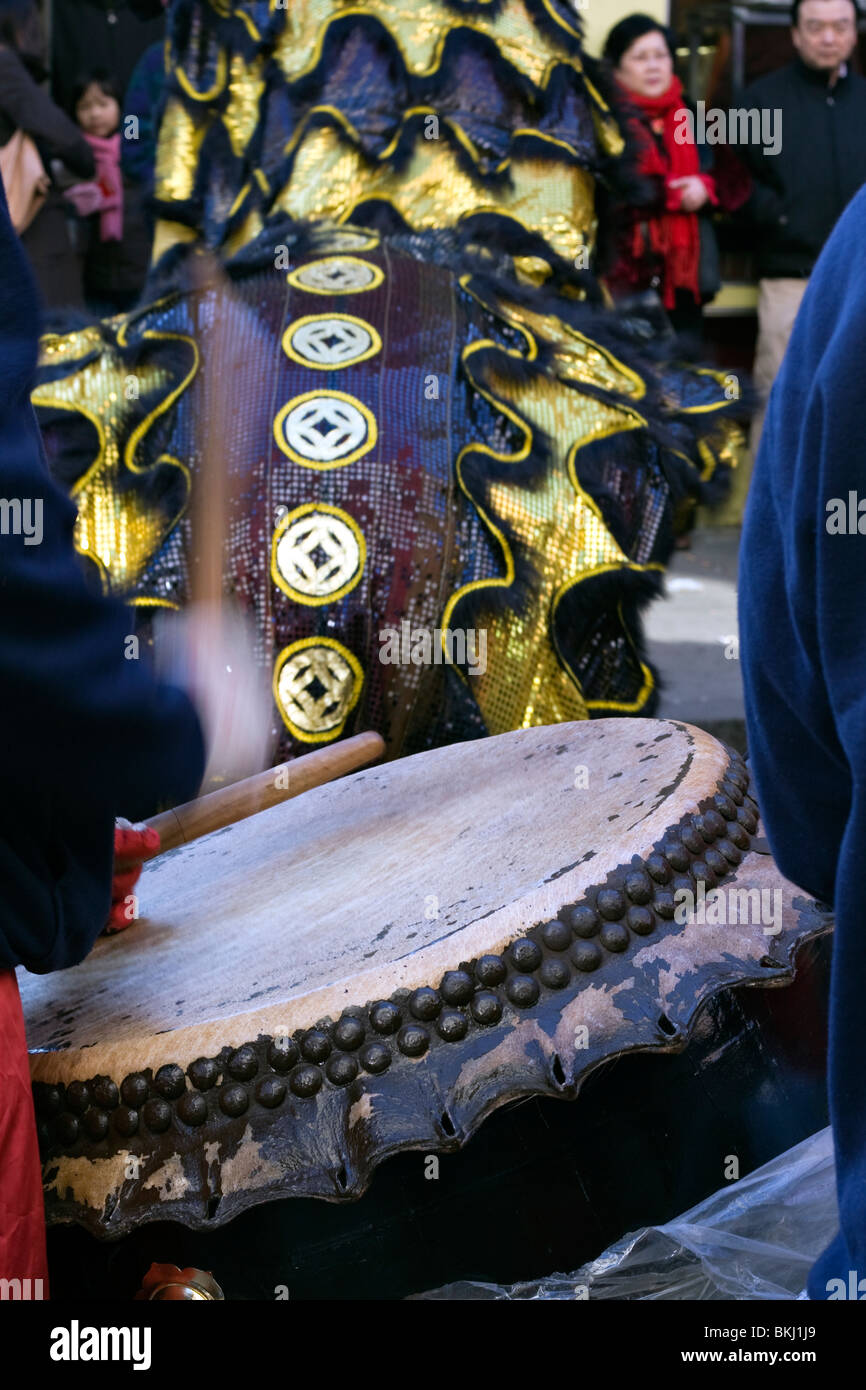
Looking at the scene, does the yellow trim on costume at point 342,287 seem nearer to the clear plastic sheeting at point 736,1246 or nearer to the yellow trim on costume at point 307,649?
the yellow trim on costume at point 307,649

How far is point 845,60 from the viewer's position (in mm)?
4984

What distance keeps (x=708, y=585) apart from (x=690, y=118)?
4.50 feet

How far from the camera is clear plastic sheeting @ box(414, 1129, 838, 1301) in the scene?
3.82 ft

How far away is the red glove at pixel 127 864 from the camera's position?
1.32 meters

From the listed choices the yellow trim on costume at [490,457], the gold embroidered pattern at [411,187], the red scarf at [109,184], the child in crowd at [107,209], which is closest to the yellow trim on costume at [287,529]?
the yellow trim on costume at [490,457]

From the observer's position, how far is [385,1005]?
1.08 metres

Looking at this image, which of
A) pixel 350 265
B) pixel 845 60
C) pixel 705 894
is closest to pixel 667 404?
pixel 350 265

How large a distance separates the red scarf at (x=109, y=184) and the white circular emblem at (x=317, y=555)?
2.80m

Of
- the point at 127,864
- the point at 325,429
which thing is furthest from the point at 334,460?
the point at 127,864

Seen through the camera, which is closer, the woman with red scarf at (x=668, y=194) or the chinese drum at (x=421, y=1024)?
the chinese drum at (x=421, y=1024)

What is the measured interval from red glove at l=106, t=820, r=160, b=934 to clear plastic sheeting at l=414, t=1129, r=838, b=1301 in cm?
47

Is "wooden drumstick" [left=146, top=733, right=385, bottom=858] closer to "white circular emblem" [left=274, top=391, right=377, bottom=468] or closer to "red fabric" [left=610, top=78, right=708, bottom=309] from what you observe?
"white circular emblem" [left=274, top=391, right=377, bottom=468]

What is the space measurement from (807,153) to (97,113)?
7.28ft

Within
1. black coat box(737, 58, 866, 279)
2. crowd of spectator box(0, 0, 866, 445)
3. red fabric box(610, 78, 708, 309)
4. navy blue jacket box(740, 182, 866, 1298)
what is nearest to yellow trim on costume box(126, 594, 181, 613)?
navy blue jacket box(740, 182, 866, 1298)
